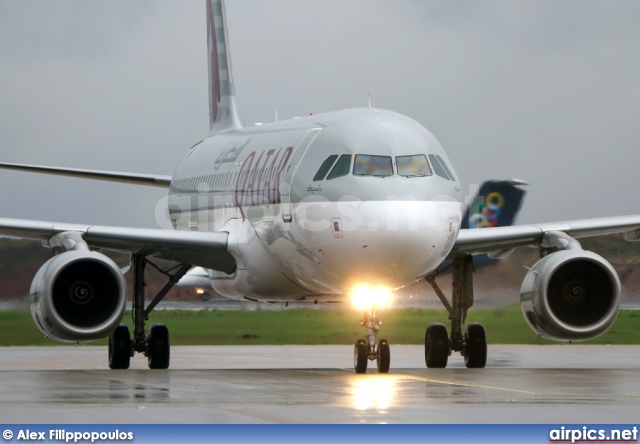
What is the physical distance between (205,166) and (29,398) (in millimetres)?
13263

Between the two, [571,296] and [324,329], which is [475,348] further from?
[324,329]

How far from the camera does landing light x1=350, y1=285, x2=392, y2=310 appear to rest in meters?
21.3

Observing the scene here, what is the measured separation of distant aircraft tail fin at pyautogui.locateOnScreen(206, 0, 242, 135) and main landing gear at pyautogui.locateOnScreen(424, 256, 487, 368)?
351 inches

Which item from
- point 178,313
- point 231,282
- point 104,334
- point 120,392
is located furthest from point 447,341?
point 178,313

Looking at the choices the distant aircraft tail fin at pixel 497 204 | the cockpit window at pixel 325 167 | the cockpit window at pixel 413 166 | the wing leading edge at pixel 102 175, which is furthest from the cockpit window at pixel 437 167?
the distant aircraft tail fin at pixel 497 204

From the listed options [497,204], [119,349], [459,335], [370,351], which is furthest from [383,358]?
[497,204]

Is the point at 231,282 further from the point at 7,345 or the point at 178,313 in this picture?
the point at 178,313

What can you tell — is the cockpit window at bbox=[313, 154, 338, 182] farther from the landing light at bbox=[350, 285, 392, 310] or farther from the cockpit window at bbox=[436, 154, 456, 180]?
the landing light at bbox=[350, 285, 392, 310]

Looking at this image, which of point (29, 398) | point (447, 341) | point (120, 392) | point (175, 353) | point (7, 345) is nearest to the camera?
point (29, 398)

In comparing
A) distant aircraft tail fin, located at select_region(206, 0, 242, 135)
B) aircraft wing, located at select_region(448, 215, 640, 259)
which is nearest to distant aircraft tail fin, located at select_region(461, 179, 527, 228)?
distant aircraft tail fin, located at select_region(206, 0, 242, 135)

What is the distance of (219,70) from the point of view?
34281 mm

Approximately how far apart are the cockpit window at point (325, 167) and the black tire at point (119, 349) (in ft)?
18.1

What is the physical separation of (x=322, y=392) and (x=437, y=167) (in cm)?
513

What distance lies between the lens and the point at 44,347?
116 feet
